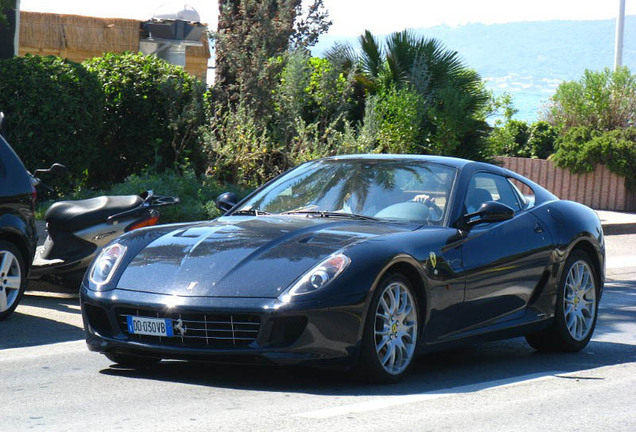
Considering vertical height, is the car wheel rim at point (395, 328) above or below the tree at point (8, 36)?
below

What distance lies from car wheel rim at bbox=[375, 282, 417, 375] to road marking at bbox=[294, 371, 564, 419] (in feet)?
0.96

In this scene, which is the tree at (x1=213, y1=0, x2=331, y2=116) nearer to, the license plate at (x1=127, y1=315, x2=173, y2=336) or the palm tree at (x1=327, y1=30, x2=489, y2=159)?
the palm tree at (x1=327, y1=30, x2=489, y2=159)

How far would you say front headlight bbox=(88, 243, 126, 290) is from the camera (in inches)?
275

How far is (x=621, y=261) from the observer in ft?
55.3

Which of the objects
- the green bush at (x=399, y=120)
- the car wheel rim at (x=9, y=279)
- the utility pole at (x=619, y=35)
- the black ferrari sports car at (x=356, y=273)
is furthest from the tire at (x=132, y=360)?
the utility pole at (x=619, y=35)

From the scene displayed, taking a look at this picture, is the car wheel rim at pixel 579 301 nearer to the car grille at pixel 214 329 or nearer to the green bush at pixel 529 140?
the car grille at pixel 214 329

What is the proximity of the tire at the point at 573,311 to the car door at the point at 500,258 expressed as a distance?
37 cm

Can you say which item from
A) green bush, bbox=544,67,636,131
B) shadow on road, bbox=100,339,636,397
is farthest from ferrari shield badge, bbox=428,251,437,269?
green bush, bbox=544,67,636,131

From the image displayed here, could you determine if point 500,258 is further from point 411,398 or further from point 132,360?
point 132,360

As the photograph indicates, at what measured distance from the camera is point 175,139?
653 inches

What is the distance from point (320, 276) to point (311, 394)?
26.2 inches

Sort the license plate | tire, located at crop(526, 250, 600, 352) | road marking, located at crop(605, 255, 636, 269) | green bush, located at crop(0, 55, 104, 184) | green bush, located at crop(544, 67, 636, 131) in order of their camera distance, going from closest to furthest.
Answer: the license plate, tire, located at crop(526, 250, 600, 352), green bush, located at crop(0, 55, 104, 184), road marking, located at crop(605, 255, 636, 269), green bush, located at crop(544, 67, 636, 131)

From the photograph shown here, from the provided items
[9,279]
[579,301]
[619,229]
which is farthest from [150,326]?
[619,229]

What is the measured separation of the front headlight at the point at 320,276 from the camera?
6.51m
